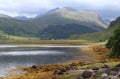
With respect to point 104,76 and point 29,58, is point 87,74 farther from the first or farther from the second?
point 29,58

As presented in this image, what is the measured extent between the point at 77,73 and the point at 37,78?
342 inches

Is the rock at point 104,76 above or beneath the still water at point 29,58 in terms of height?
above

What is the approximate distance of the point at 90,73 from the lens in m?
45.4

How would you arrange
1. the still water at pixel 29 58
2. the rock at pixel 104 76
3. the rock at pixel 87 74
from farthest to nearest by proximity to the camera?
the still water at pixel 29 58, the rock at pixel 87 74, the rock at pixel 104 76

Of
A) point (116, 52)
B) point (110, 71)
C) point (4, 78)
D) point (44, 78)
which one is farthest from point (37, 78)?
point (116, 52)

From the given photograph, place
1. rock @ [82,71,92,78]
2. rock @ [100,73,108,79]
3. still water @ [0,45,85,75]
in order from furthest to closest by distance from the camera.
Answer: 1. still water @ [0,45,85,75]
2. rock @ [82,71,92,78]
3. rock @ [100,73,108,79]

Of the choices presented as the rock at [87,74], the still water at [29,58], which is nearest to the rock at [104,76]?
the rock at [87,74]

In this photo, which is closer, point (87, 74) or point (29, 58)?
point (87, 74)

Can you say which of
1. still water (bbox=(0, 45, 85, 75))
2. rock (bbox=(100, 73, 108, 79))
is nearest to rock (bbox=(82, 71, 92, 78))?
rock (bbox=(100, 73, 108, 79))

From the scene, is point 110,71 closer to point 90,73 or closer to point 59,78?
point 90,73

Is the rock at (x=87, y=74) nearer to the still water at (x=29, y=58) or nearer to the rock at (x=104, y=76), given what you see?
the rock at (x=104, y=76)

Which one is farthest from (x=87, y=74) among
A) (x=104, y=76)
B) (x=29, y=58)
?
(x=29, y=58)

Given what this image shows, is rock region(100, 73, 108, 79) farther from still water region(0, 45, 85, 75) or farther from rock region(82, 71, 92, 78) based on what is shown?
still water region(0, 45, 85, 75)

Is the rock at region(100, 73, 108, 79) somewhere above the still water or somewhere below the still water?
above
